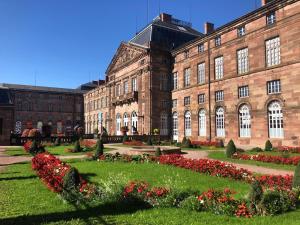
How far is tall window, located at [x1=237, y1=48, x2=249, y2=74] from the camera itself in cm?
2992

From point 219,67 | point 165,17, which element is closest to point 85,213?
point 219,67

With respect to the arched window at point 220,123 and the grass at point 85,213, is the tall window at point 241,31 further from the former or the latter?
the grass at point 85,213

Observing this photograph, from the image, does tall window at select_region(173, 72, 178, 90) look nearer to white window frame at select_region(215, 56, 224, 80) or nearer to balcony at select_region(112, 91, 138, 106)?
balcony at select_region(112, 91, 138, 106)

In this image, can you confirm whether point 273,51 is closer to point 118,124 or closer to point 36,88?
point 118,124

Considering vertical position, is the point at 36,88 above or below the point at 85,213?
above

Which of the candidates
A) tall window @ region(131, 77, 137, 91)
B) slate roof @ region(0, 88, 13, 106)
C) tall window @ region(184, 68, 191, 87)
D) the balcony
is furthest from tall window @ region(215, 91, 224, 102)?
slate roof @ region(0, 88, 13, 106)

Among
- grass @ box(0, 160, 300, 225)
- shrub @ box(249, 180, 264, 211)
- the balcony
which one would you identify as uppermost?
the balcony

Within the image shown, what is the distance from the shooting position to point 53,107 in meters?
72.9

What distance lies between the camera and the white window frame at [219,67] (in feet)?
108

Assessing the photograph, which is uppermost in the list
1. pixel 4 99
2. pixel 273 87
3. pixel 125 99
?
pixel 125 99

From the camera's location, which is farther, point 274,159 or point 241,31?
point 241,31

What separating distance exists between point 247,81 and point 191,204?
24.2 m

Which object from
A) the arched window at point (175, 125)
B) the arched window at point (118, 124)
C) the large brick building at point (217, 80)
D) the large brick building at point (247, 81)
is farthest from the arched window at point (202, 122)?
the arched window at point (118, 124)

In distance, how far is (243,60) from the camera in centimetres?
3033
